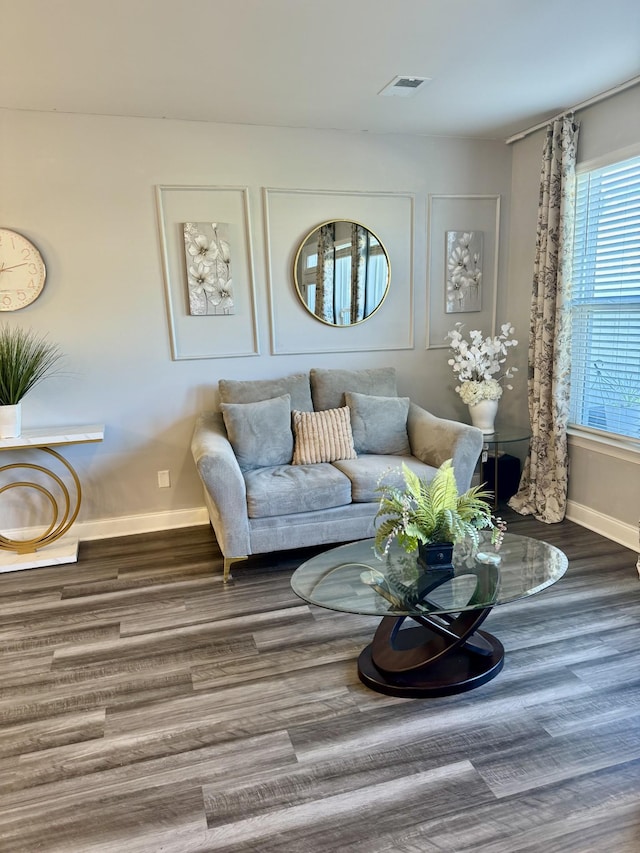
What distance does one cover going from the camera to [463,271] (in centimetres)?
421

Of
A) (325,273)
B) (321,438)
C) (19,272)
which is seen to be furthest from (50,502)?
(325,273)

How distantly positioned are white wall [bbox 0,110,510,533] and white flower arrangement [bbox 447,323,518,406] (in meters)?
0.67

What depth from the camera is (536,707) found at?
2.04 m

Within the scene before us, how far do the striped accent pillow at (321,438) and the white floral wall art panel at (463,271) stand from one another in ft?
4.57

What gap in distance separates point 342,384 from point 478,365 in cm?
99

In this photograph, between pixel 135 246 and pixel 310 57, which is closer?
pixel 310 57

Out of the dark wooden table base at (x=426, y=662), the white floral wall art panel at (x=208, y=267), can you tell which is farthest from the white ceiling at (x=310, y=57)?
the dark wooden table base at (x=426, y=662)

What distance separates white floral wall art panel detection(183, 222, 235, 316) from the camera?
11.8 feet

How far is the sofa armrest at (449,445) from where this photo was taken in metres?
3.31

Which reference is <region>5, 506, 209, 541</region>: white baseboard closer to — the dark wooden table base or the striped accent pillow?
the striped accent pillow

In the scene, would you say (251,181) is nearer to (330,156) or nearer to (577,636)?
(330,156)

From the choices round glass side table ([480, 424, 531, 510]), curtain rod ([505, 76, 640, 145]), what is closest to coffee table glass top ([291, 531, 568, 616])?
round glass side table ([480, 424, 531, 510])

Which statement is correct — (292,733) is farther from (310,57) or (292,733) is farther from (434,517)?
(310,57)

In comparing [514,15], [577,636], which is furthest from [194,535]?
[514,15]
